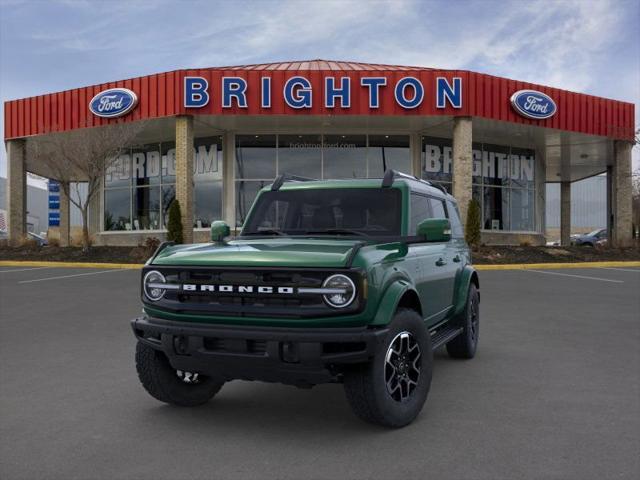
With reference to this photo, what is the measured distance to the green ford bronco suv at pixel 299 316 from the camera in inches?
134

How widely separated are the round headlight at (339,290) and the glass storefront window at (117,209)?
2443cm

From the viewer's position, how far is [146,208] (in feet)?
84.7

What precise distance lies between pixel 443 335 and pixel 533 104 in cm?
1874

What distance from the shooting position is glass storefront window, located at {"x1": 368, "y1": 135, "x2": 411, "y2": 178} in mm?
23906

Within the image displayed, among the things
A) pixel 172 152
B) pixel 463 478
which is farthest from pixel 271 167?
pixel 463 478

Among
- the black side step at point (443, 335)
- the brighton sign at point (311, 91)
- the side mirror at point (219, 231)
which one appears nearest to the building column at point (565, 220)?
the brighton sign at point (311, 91)

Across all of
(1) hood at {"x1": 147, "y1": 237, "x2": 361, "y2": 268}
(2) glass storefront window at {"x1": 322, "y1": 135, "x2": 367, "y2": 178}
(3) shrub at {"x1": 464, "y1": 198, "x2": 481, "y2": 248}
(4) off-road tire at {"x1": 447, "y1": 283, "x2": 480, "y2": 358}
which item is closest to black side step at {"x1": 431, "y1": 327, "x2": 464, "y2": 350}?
(4) off-road tire at {"x1": 447, "y1": 283, "x2": 480, "y2": 358}

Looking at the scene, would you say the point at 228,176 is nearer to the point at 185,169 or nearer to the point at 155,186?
the point at 185,169

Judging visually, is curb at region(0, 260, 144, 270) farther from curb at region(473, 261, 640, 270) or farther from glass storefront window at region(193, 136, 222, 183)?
curb at region(473, 261, 640, 270)

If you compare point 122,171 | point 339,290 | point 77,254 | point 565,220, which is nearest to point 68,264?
point 77,254

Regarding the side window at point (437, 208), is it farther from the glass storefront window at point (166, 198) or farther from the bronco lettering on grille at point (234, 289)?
the glass storefront window at point (166, 198)

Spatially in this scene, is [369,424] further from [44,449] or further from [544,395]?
[44,449]

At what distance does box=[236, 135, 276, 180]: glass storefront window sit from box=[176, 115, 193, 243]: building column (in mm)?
3491

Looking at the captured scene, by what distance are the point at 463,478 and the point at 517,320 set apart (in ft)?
18.6
